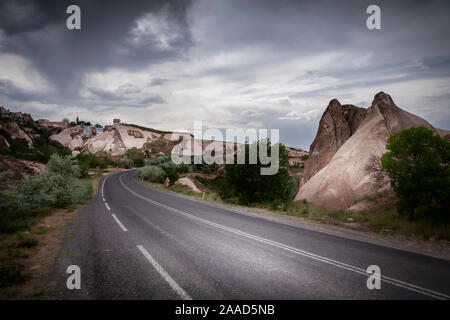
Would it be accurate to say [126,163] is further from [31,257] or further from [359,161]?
[31,257]

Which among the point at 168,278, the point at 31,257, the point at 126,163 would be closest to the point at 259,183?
the point at 168,278

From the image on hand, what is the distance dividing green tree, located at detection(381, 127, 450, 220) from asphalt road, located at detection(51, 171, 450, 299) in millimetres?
4350

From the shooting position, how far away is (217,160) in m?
64.1

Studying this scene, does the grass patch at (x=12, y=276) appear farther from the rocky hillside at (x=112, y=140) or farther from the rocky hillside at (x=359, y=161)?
the rocky hillside at (x=112, y=140)

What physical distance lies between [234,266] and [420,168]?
382 inches

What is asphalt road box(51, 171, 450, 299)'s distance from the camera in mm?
3826

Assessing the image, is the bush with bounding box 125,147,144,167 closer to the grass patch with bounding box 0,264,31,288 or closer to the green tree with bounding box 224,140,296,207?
the green tree with bounding box 224,140,296,207

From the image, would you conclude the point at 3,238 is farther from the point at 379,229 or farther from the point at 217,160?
the point at 217,160

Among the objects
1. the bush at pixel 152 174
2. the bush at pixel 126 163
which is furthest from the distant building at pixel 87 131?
the bush at pixel 152 174

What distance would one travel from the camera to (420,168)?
9.28 metres

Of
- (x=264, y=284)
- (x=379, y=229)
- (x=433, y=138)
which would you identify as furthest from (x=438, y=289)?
(x=433, y=138)

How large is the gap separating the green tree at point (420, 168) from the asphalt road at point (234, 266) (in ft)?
14.3
